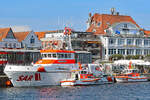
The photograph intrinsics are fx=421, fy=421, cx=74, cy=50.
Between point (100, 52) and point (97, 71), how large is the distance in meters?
29.7

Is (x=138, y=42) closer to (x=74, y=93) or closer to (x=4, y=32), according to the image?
(x=4, y=32)

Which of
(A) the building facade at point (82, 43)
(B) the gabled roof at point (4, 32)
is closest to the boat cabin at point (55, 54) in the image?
(A) the building facade at point (82, 43)

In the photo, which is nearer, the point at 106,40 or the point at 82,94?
the point at 82,94

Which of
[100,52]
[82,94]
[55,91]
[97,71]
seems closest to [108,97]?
[82,94]

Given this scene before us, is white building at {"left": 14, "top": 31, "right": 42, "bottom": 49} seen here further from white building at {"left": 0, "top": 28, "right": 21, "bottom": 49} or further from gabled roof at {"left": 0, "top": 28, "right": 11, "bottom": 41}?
gabled roof at {"left": 0, "top": 28, "right": 11, "bottom": 41}

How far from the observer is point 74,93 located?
52125 millimetres

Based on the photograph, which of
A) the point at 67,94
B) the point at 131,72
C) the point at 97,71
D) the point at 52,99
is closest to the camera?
the point at 52,99

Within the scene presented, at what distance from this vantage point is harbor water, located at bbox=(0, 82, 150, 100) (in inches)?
1911

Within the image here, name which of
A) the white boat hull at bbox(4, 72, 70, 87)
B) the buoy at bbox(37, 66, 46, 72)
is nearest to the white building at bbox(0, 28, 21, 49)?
the white boat hull at bbox(4, 72, 70, 87)

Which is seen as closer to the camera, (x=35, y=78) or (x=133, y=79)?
(x=35, y=78)

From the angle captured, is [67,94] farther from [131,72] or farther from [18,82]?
[131,72]

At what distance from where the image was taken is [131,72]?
2803 inches

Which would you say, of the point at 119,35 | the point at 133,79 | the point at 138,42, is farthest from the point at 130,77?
the point at 138,42

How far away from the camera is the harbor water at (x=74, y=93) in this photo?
48.5 metres
